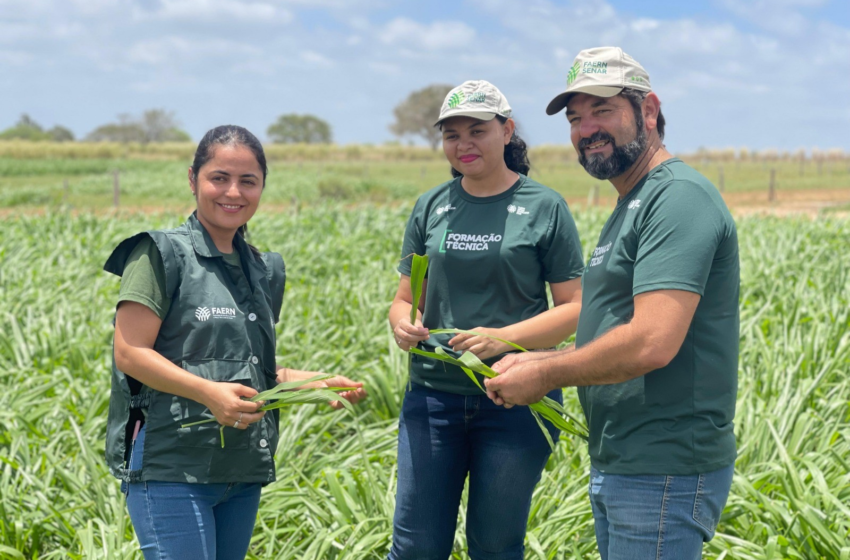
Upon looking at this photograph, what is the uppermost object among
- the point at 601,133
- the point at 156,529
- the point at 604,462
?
the point at 601,133

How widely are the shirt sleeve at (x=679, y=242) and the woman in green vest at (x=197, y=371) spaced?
1.03m

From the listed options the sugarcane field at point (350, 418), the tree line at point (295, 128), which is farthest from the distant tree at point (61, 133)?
the sugarcane field at point (350, 418)

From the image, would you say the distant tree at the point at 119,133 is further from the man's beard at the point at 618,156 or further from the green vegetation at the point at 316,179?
the man's beard at the point at 618,156

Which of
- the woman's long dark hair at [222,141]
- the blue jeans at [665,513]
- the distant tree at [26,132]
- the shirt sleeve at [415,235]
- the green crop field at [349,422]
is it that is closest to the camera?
the blue jeans at [665,513]

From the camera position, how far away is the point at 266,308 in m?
2.17

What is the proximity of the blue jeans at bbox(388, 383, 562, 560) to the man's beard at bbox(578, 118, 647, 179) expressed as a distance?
0.86 metres

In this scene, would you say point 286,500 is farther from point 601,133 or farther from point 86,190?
point 86,190

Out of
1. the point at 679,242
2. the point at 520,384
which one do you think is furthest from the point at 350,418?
the point at 679,242

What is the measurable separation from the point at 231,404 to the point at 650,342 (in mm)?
1026

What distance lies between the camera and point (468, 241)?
8.11 ft

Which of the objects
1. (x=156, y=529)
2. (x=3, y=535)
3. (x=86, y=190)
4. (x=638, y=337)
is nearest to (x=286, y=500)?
(x=3, y=535)

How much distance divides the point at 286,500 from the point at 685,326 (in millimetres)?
2168

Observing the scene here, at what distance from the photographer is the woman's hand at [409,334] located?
236 cm

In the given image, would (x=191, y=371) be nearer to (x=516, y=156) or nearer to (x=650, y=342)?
(x=650, y=342)
